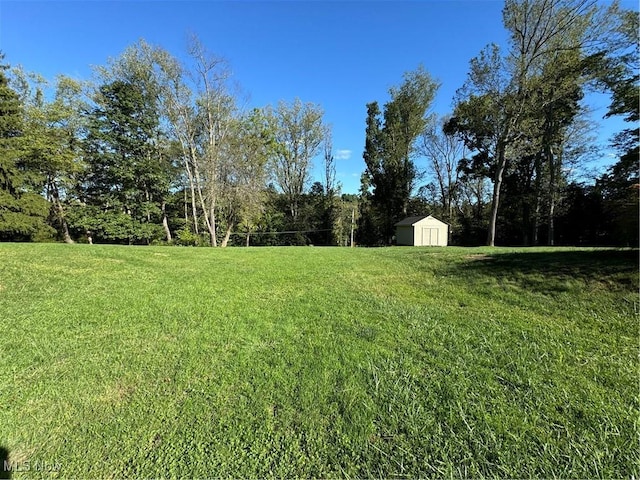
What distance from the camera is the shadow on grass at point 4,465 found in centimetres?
164

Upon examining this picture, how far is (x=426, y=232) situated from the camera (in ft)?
68.4

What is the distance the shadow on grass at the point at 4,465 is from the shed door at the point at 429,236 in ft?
69.5

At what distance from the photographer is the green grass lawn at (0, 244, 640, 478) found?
1.68 meters

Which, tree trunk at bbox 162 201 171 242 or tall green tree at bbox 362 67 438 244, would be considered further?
tall green tree at bbox 362 67 438 244

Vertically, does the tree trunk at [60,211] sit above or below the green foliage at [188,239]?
above

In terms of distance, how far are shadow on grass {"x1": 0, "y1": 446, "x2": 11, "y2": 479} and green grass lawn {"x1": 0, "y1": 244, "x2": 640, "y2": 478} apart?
0.08ft

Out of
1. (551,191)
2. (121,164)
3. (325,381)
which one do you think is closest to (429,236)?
(551,191)

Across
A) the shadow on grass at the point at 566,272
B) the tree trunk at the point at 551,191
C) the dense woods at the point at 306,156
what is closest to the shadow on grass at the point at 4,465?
the shadow on grass at the point at 566,272

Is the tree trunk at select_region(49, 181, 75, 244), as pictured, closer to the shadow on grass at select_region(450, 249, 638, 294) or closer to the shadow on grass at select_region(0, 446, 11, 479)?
the shadow on grass at select_region(0, 446, 11, 479)

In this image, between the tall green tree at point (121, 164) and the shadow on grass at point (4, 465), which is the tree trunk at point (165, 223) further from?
the shadow on grass at point (4, 465)

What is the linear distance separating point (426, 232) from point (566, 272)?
16.6 meters

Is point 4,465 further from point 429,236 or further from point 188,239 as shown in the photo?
point 429,236

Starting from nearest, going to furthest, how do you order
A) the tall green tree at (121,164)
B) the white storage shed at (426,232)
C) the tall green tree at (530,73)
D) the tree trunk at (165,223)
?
1. the tall green tree at (530,73)
2. the tall green tree at (121,164)
3. the white storage shed at (426,232)
4. the tree trunk at (165,223)

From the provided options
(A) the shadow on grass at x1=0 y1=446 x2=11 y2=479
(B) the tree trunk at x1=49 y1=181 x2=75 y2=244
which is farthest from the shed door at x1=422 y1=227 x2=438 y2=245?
(B) the tree trunk at x1=49 y1=181 x2=75 y2=244
